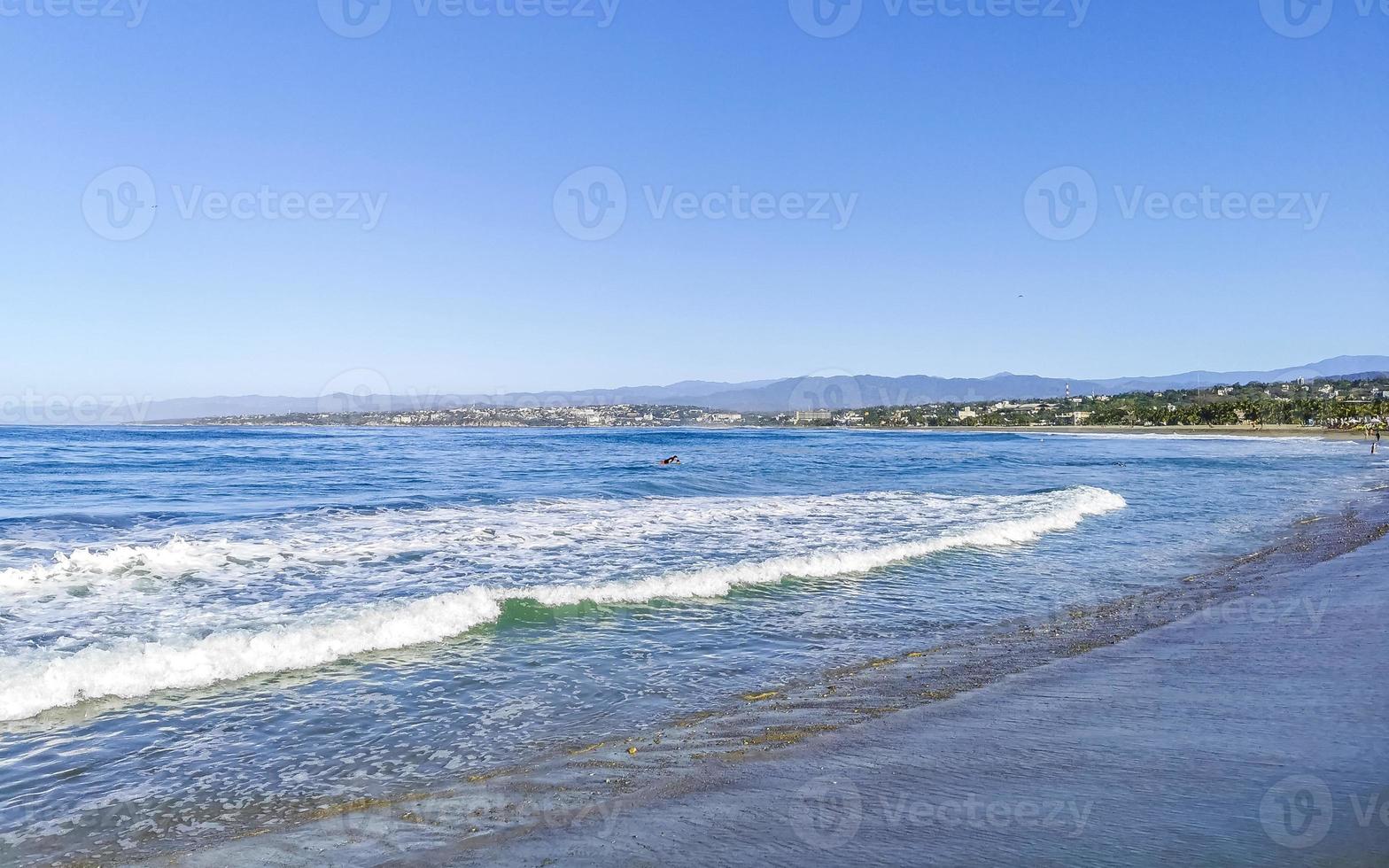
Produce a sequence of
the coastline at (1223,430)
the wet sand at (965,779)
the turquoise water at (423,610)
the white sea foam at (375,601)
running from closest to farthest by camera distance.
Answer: the wet sand at (965,779) → the turquoise water at (423,610) → the white sea foam at (375,601) → the coastline at (1223,430)

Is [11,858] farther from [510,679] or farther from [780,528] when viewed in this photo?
[780,528]

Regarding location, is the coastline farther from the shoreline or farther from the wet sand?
the wet sand

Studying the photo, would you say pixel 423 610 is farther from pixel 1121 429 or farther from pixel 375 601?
pixel 1121 429

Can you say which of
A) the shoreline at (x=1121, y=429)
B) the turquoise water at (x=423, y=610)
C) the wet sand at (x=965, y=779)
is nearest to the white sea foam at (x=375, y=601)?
the turquoise water at (x=423, y=610)

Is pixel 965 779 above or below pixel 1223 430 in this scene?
above

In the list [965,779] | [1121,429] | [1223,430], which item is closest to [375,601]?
[965,779]

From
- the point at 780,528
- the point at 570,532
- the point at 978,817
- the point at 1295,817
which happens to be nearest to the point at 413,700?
the point at 978,817

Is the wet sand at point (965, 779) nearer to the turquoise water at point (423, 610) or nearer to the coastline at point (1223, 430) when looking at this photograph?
the turquoise water at point (423, 610)

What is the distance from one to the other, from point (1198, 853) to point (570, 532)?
1453 cm

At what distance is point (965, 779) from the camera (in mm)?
5180

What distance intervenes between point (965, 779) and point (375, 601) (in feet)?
26.8

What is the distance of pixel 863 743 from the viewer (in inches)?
234

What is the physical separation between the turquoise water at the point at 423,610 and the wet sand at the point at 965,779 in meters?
0.67

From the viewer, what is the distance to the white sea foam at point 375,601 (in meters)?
7.65
